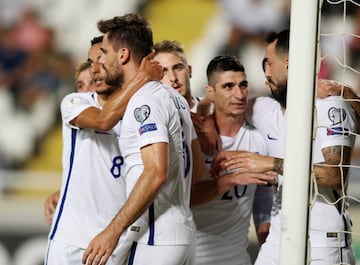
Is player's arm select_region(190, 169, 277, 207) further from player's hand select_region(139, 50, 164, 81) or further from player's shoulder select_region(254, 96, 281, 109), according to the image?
player's hand select_region(139, 50, 164, 81)

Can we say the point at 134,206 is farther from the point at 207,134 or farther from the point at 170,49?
the point at 170,49

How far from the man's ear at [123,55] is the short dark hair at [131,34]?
2 centimetres

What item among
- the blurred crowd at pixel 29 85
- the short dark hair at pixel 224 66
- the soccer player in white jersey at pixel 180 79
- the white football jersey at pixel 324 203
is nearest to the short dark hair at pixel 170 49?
the soccer player in white jersey at pixel 180 79

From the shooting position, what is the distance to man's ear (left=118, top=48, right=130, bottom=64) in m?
3.21

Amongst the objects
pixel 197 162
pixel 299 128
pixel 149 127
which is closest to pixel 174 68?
pixel 197 162

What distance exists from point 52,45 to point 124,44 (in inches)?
93.1

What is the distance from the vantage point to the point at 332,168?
10.2 ft

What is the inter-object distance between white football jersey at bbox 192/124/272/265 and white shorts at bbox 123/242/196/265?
0.73m

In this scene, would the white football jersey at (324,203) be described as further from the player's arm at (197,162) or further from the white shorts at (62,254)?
the white shorts at (62,254)

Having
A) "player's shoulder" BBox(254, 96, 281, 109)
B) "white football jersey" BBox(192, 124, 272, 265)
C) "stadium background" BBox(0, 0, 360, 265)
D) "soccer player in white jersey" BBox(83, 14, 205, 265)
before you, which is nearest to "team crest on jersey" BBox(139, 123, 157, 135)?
"soccer player in white jersey" BBox(83, 14, 205, 265)

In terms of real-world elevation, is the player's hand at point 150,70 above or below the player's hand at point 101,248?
above

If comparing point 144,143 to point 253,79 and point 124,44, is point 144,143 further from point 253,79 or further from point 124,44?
point 253,79

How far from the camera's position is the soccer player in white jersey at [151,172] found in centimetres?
289

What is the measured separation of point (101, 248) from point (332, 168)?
0.91 meters
